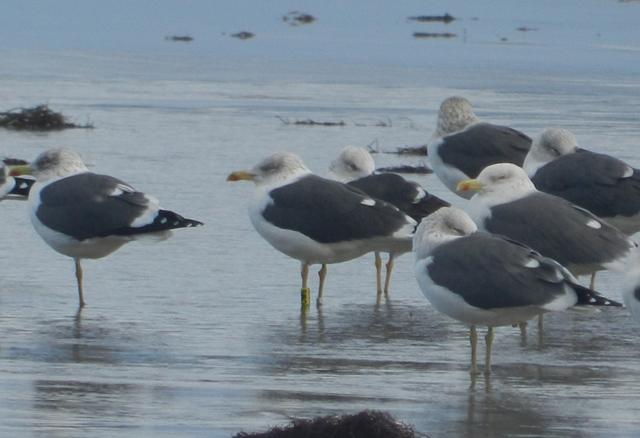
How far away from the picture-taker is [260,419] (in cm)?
824

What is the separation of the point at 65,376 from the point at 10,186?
4317 millimetres

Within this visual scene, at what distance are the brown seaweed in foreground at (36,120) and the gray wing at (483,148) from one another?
7.27 meters

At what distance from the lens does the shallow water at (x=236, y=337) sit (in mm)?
8477

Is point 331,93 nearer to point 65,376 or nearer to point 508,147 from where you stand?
point 508,147

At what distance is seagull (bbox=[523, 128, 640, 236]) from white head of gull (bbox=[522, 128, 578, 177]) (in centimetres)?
42

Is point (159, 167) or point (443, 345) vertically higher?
point (443, 345)

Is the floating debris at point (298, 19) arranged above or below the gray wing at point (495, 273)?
below

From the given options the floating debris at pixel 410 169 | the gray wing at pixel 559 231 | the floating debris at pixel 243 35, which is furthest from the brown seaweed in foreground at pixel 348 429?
the floating debris at pixel 243 35

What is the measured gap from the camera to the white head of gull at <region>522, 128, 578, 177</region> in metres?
13.5

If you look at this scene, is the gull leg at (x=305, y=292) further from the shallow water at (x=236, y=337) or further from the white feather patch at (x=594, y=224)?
the white feather patch at (x=594, y=224)

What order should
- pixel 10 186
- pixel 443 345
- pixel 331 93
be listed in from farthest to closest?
pixel 331 93 → pixel 10 186 → pixel 443 345

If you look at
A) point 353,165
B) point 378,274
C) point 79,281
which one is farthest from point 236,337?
point 353,165

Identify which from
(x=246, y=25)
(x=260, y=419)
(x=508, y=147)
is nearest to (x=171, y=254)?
(x=508, y=147)

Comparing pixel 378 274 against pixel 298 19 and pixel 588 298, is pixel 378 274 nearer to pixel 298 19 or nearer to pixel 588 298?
pixel 588 298
